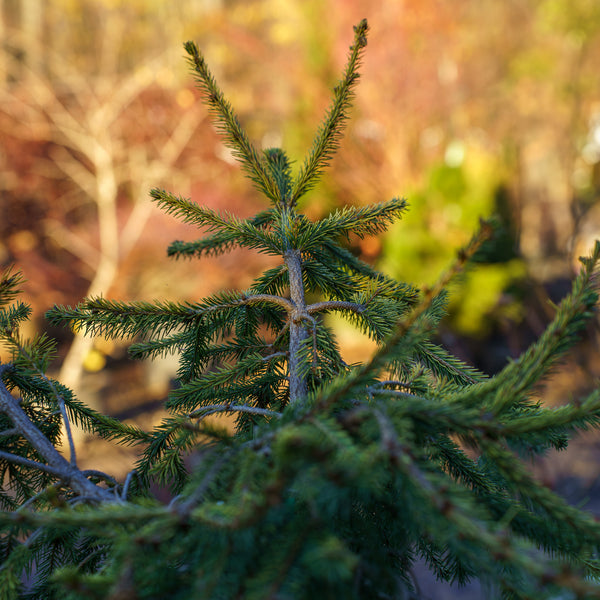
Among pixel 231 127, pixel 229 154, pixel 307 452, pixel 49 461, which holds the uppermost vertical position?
pixel 229 154

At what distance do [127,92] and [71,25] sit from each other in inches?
148

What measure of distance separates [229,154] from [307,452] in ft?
21.6

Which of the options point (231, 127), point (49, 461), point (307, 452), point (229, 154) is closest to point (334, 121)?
point (231, 127)

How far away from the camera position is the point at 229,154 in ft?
21.4

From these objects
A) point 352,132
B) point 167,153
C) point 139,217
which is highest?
point 352,132

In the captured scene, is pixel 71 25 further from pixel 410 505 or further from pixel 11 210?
pixel 410 505

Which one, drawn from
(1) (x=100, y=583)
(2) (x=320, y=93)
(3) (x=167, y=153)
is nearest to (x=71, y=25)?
(3) (x=167, y=153)

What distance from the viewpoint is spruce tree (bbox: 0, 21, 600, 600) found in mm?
489

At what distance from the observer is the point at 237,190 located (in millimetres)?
7223

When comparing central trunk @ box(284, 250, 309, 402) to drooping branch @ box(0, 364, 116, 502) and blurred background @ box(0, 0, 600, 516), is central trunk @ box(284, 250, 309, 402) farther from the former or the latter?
blurred background @ box(0, 0, 600, 516)

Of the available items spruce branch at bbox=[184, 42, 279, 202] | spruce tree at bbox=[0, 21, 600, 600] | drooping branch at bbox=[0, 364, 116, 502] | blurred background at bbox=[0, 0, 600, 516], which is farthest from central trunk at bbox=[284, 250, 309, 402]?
blurred background at bbox=[0, 0, 600, 516]

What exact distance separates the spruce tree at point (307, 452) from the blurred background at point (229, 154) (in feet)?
12.5

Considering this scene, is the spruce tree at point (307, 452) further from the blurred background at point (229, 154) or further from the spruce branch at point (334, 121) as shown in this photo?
the blurred background at point (229, 154)

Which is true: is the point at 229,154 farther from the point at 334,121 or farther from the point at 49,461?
the point at 49,461
